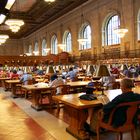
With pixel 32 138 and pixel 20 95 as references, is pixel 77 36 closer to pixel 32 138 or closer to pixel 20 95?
pixel 20 95

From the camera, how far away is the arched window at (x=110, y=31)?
17295mm

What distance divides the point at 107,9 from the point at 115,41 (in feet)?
7.18

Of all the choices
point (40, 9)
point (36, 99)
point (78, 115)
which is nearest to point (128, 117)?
point (78, 115)

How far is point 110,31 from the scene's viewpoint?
18047 mm

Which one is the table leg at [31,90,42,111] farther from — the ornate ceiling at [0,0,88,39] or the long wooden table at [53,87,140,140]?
the ornate ceiling at [0,0,88,39]

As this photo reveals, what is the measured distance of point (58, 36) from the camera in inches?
1016

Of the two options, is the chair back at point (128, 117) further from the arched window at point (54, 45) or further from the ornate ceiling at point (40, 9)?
the arched window at point (54, 45)

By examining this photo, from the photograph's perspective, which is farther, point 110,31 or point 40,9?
point 40,9

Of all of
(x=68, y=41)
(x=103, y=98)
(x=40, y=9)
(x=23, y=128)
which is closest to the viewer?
(x=103, y=98)

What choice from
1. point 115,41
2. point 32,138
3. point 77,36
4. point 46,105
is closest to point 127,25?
point 115,41

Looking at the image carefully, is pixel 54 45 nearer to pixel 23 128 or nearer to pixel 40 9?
pixel 40 9

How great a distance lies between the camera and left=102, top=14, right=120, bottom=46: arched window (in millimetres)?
17295

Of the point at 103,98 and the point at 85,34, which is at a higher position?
the point at 85,34

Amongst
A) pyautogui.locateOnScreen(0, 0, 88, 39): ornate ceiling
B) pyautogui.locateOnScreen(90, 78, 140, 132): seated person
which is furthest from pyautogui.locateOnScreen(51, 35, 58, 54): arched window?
pyautogui.locateOnScreen(90, 78, 140, 132): seated person
